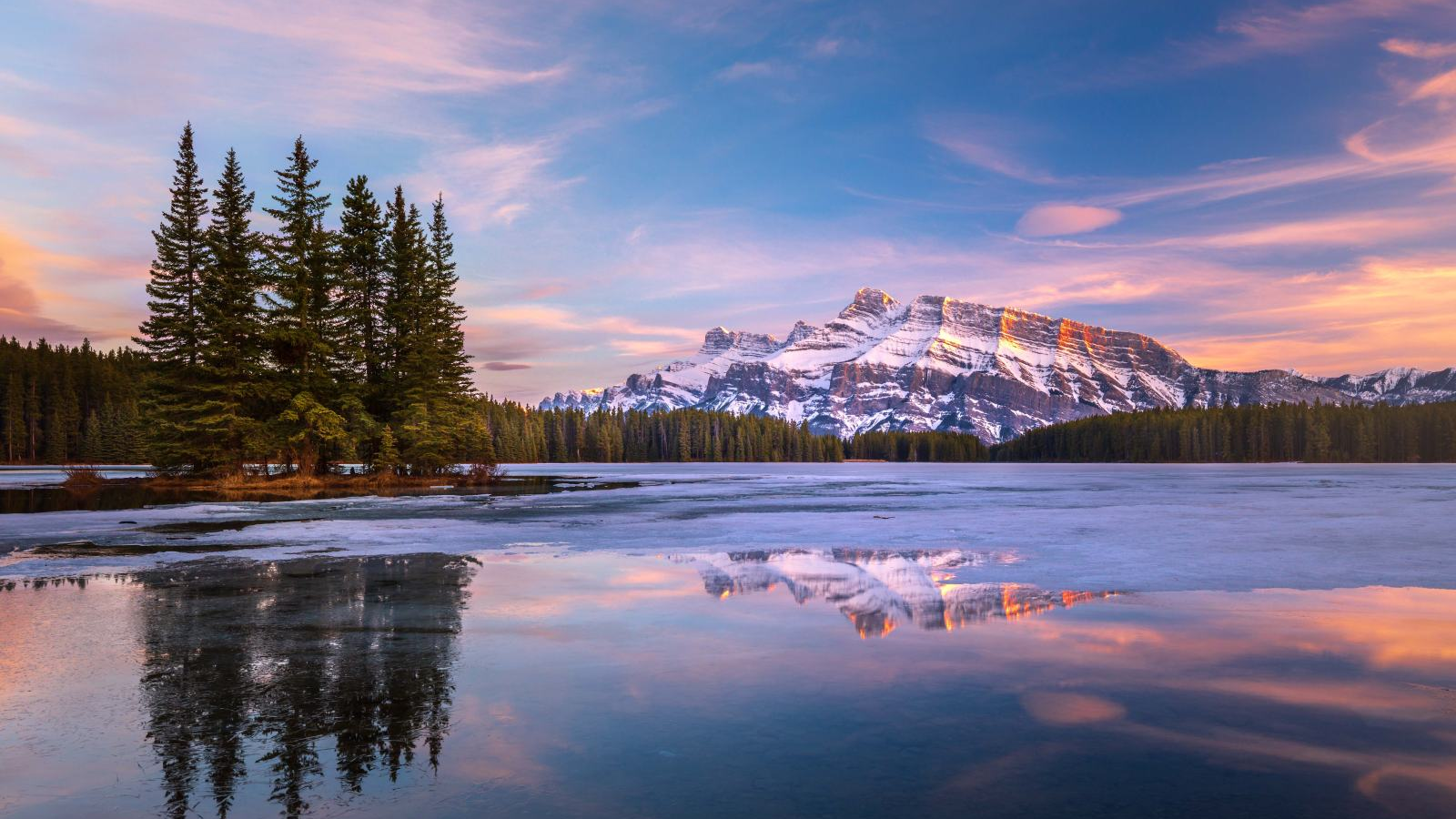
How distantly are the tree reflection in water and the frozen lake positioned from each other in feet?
0.16

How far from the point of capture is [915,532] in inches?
971

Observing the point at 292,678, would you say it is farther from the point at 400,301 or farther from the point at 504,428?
the point at 504,428

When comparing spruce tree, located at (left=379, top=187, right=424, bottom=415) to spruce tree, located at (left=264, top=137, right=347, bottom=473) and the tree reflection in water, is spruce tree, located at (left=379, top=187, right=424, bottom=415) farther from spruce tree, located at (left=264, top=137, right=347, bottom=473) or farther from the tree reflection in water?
the tree reflection in water

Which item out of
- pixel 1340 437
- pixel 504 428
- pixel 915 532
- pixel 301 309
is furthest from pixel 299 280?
pixel 1340 437

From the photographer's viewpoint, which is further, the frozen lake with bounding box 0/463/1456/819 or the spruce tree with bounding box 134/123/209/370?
the spruce tree with bounding box 134/123/209/370

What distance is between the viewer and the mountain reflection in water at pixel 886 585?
12305 mm

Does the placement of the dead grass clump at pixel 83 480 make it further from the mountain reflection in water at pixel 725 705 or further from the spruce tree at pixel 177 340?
the mountain reflection in water at pixel 725 705

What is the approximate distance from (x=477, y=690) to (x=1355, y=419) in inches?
9343

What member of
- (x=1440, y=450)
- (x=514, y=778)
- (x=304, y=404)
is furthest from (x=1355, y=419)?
(x=514, y=778)

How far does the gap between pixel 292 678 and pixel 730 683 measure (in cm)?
483

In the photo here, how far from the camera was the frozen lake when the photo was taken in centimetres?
586

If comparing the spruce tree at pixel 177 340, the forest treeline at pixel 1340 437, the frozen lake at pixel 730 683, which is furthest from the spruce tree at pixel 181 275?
the forest treeline at pixel 1340 437

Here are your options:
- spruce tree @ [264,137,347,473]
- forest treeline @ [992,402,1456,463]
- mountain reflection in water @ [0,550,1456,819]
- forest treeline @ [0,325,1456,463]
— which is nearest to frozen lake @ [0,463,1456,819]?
mountain reflection in water @ [0,550,1456,819]

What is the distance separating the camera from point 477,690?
8344 mm
